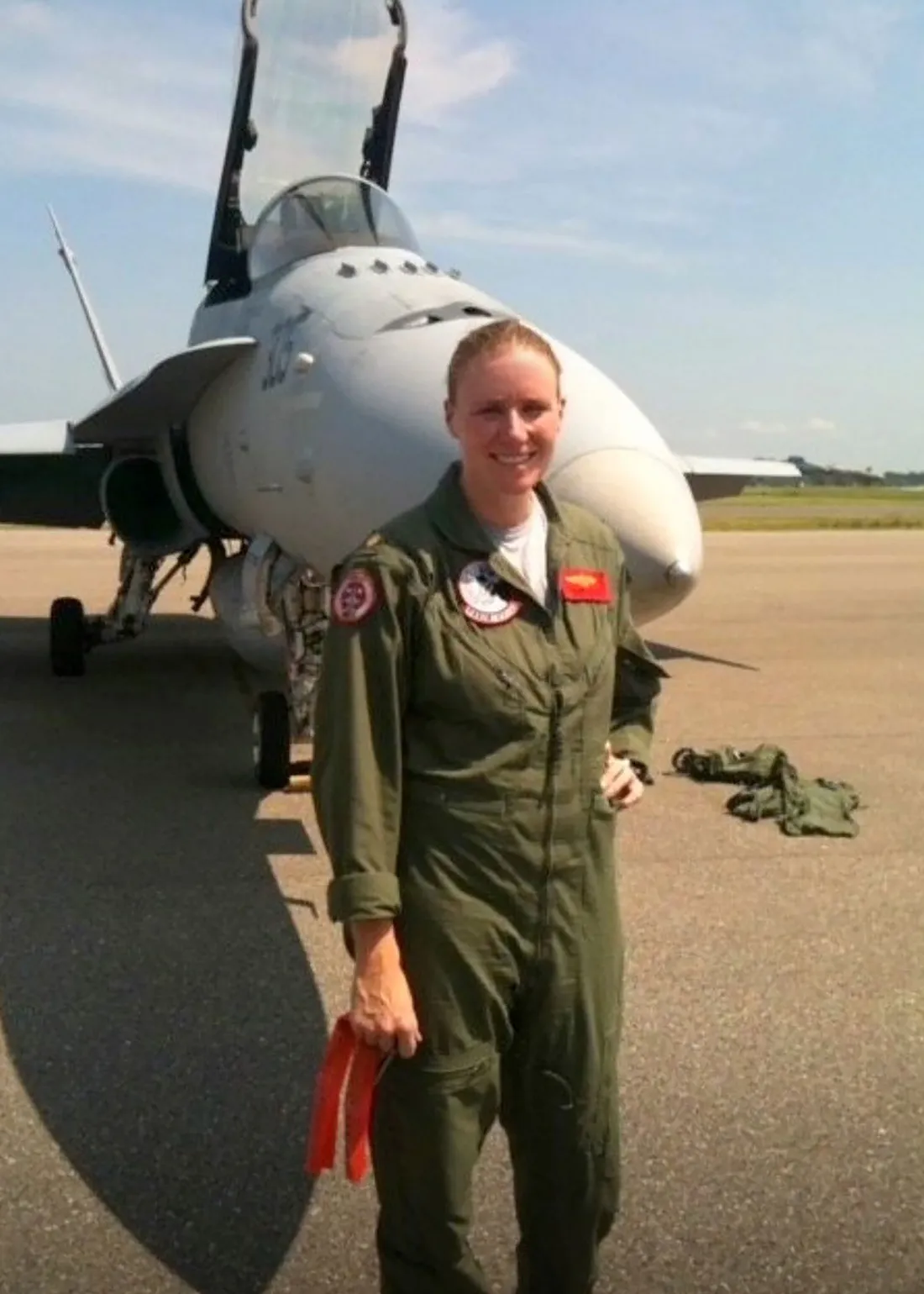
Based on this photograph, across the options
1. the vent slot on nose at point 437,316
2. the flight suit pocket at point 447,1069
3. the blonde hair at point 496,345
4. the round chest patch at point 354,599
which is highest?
the vent slot on nose at point 437,316

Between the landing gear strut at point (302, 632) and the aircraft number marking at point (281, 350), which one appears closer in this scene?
the aircraft number marking at point (281, 350)

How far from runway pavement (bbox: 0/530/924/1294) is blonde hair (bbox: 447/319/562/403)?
1.86 m

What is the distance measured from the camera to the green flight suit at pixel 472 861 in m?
2.43

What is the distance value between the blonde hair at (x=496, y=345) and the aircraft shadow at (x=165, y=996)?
6.23ft

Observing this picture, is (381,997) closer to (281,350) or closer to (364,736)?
(364,736)

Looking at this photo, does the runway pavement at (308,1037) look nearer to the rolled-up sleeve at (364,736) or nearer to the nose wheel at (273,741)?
the nose wheel at (273,741)

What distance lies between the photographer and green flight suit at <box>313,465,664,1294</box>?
243 cm

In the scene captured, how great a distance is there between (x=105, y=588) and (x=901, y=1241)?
1725cm

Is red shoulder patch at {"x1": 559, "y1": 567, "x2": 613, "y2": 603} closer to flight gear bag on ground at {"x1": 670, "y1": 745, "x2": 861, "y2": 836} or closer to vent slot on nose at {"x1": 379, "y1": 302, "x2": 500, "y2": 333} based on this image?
vent slot on nose at {"x1": 379, "y1": 302, "x2": 500, "y2": 333}

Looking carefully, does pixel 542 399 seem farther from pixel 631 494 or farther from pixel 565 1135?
pixel 631 494

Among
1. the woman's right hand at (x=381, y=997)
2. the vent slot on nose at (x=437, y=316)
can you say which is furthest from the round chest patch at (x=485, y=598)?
the vent slot on nose at (x=437, y=316)

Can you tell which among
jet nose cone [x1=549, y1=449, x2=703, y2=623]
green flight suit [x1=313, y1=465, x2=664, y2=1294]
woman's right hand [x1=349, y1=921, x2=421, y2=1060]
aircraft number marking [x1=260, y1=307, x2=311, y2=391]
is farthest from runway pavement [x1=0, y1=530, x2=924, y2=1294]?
aircraft number marking [x1=260, y1=307, x2=311, y2=391]

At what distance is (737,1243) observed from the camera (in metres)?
2.96

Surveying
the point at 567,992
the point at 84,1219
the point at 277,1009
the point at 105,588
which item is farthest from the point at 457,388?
the point at 105,588
